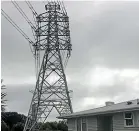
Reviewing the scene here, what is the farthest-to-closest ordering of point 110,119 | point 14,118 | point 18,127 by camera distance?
point 14,118, point 18,127, point 110,119

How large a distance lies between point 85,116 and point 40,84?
50.6ft

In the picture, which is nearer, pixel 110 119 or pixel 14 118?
pixel 110 119

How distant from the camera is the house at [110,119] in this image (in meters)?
20.3

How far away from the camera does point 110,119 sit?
23625 mm

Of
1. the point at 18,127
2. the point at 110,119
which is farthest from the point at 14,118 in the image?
the point at 110,119

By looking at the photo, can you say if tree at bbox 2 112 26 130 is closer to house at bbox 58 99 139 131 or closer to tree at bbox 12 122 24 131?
tree at bbox 12 122 24 131

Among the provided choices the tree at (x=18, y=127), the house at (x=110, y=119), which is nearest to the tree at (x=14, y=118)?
the tree at (x=18, y=127)

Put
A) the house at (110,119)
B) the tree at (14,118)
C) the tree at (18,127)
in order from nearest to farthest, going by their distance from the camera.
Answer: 1. the house at (110,119)
2. the tree at (18,127)
3. the tree at (14,118)

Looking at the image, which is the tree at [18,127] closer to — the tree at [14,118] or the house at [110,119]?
the tree at [14,118]

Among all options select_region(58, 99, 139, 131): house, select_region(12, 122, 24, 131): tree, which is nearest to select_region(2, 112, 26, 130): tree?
select_region(12, 122, 24, 131): tree

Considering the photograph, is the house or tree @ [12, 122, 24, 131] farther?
tree @ [12, 122, 24, 131]

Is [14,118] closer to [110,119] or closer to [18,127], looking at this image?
[18,127]

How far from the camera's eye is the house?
66.6ft

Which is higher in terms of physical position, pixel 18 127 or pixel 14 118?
pixel 14 118
